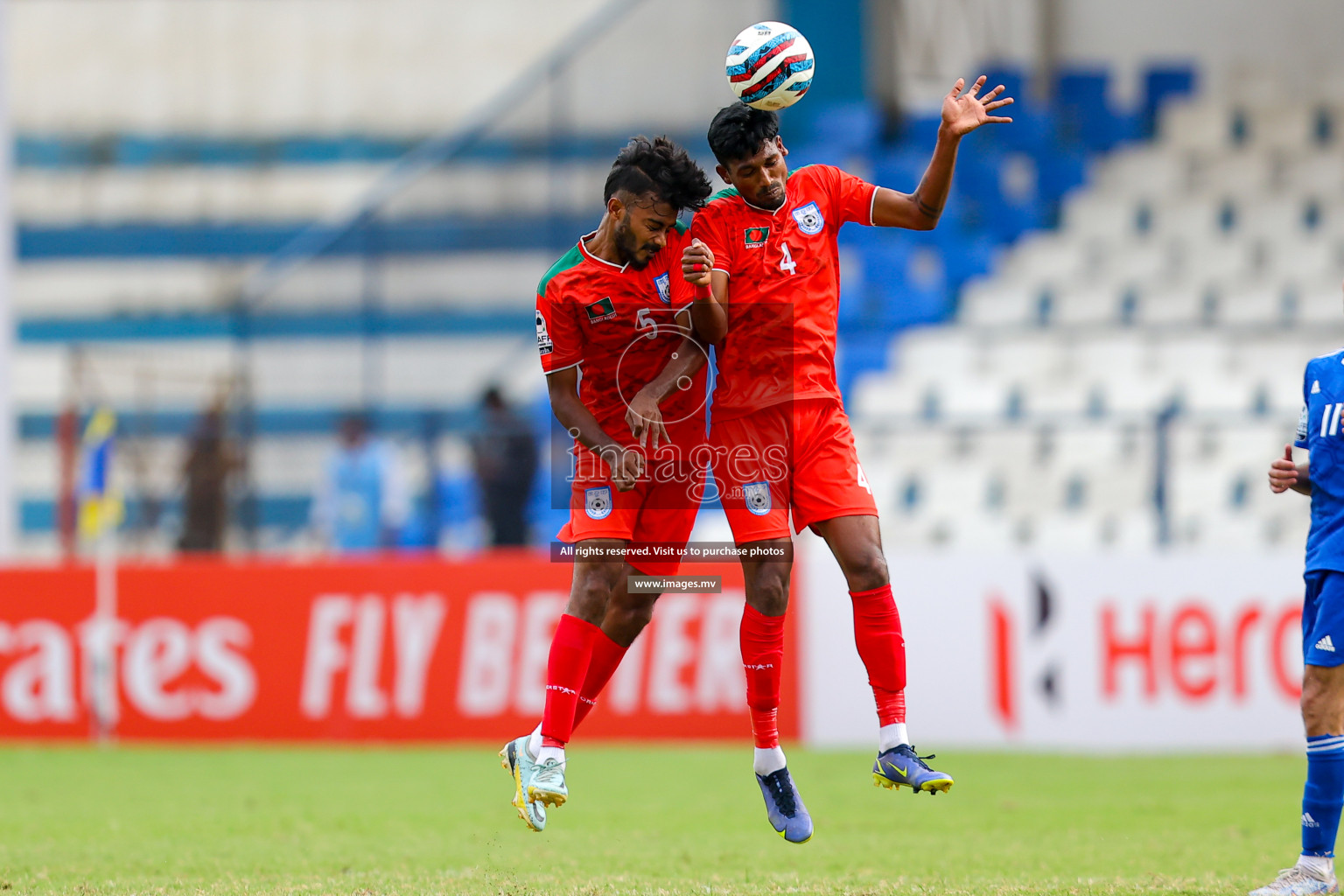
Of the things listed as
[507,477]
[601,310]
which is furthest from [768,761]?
[507,477]

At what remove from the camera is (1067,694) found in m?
11.8

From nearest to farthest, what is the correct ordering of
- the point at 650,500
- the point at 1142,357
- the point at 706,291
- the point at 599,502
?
the point at 706,291, the point at 599,502, the point at 650,500, the point at 1142,357

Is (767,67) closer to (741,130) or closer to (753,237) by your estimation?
(741,130)

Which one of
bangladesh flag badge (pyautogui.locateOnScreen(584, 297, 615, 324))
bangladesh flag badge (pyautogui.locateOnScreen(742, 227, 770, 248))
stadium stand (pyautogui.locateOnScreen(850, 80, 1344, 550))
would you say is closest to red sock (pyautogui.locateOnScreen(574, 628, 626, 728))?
bangladesh flag badge (pyautogui.locateOnScreen(584, 297, 615, 324))

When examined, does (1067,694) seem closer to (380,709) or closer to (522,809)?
(380,709)

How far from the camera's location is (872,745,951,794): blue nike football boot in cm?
606

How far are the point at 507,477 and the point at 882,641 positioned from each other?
6822 mm

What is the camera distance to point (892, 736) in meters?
6.29

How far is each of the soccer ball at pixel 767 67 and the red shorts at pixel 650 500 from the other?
4.40 feet

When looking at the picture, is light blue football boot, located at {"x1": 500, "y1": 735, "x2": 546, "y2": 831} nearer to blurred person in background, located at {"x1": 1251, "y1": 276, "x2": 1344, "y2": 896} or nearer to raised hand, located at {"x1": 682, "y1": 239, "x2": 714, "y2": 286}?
raised hand, located at {"x1": 682, "y1": 239, "x2": 714, "y2": 286}

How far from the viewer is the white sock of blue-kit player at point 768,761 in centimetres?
662

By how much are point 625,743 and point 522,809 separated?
19.5ft

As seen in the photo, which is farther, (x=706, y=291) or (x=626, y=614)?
(x=626, y=614)

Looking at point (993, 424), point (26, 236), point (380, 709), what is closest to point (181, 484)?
point (380, 709)
